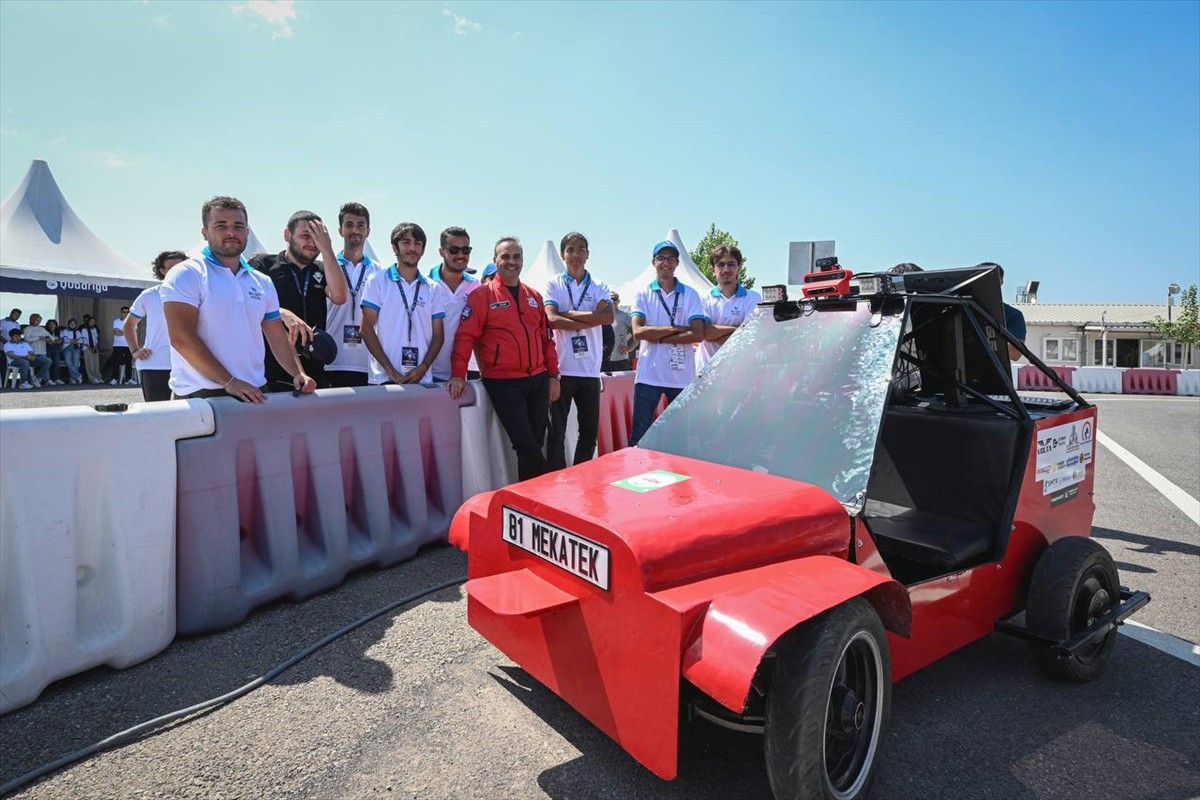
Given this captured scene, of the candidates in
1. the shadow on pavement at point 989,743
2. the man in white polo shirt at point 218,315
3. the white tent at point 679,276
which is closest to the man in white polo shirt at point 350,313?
the man in white polo shirt at point 218,315

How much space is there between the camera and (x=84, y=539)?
2828 mm

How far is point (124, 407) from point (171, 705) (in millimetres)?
1282

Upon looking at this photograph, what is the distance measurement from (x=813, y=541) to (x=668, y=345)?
3491mm

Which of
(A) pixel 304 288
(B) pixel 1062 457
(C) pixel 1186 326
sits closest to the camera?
(B) pixel 1062 457

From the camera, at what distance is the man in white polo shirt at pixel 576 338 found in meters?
5.41

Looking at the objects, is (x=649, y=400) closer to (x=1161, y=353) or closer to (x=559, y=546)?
(x=559, y=546)

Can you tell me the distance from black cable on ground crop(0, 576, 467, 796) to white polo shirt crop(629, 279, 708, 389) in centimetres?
292

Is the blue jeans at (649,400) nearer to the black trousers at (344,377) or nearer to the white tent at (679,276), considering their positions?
the black trousers at (344,377)

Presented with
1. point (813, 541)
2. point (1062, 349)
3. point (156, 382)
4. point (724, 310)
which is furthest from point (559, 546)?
point (1062, 349)

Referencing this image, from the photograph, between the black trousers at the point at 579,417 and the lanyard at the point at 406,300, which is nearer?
the lanyard at the point at 406,300

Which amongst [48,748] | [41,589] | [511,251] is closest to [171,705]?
[48,748]

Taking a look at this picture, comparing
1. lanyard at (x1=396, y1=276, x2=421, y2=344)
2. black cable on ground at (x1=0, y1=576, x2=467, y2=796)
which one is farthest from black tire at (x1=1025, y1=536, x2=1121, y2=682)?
lanyard at (x1=396, y1=276, x2=421, y2=344)

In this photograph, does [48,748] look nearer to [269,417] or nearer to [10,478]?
[10,478]

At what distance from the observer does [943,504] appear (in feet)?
10.7
